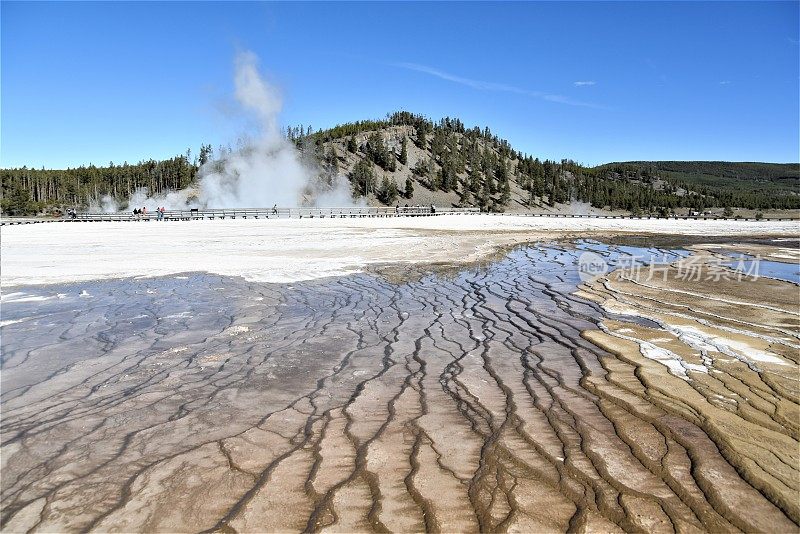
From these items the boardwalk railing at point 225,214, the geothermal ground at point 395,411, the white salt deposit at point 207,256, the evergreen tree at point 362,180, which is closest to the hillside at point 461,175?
the evergreen tree at point 362,180

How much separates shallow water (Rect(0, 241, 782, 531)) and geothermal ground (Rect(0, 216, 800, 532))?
0.07 ft

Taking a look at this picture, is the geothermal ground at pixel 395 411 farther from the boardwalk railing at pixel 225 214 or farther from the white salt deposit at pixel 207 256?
the boardwalk railing at pixel 225 214

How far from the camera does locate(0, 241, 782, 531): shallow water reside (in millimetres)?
3018

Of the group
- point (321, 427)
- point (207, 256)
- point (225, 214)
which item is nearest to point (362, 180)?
point (225, 214)

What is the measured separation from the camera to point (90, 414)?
174 inches

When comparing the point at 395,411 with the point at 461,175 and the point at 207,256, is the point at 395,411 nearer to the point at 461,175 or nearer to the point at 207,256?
the point at 207,256

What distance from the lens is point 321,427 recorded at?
13.8 ft

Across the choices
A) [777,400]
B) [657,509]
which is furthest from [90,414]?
[777,400]

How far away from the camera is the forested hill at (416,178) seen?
97250 millimetres

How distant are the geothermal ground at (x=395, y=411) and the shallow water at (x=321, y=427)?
2cm

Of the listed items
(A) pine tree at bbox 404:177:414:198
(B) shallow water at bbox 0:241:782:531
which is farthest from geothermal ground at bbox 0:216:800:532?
(A) pine tree at bbox 404:177:414:198

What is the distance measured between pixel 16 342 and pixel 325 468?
5678 mm

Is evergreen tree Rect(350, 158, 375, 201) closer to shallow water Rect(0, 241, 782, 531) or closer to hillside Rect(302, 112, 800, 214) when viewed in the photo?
hillside Rect(302, 112, 800, 214)

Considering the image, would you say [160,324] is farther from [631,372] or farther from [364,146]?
[364,146]
